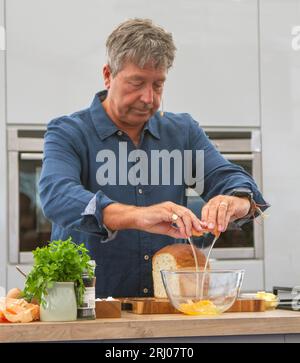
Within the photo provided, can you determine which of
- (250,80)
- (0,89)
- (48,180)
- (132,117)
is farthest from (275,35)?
(48,180)

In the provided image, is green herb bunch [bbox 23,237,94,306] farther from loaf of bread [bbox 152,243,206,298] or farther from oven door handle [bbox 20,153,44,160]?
oven door handle [bbox 20,153,44,160]

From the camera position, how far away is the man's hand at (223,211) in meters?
1.89

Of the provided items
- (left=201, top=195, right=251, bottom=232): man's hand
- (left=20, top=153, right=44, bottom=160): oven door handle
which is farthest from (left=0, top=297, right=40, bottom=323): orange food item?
(left=20, top=153, right=44, bottom=160): oven door handle

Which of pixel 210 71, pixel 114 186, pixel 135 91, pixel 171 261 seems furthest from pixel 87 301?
pixel 210 71

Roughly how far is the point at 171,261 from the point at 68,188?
0.32 m

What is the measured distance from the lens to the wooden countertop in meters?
1.56

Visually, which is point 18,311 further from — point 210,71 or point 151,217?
point 210,71

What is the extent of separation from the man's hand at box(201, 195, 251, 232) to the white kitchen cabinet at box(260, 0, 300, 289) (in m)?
1.25

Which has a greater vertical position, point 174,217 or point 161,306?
point 174,217

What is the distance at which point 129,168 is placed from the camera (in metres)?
2.27

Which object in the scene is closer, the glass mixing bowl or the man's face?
the glass mixing bowl

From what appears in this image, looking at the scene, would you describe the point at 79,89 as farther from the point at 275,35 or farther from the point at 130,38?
the point at 130,38

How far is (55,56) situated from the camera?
316cm

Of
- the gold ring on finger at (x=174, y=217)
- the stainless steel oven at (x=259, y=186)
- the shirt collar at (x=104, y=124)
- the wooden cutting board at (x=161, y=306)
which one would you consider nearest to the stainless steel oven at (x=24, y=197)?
the stainless steel oven at (x=259, y=186)
